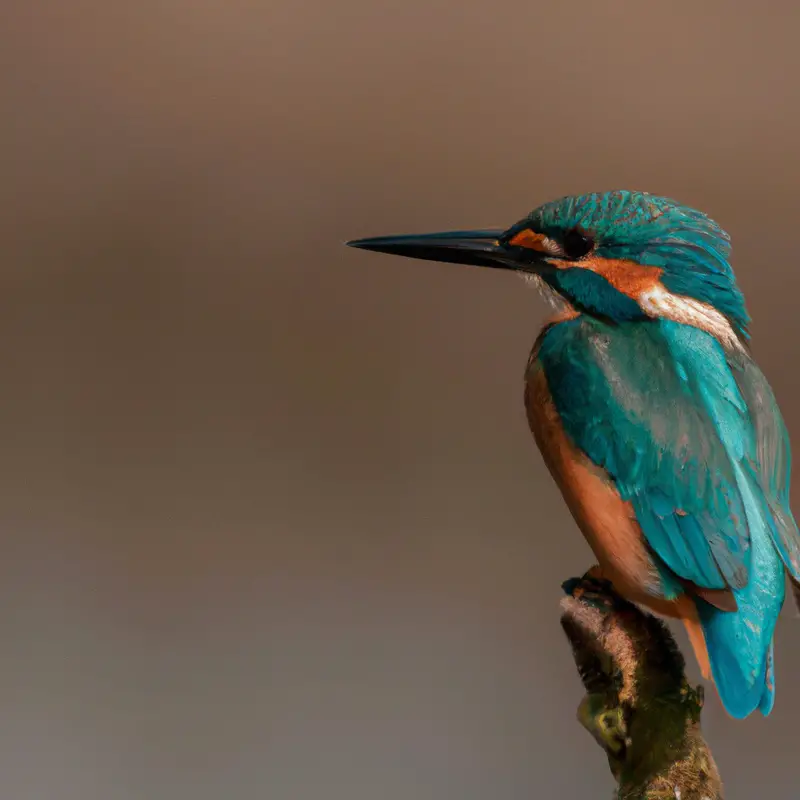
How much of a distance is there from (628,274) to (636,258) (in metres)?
0.02

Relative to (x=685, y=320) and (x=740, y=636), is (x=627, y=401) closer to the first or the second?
(x=685, y=320)

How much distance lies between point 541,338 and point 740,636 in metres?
0.32

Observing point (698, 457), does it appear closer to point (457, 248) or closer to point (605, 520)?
point (605, 520)

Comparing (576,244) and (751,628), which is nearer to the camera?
(751,628)

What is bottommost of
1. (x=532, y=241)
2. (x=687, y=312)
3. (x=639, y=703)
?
(x=639, y=703)

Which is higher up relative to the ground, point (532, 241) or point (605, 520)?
point (532, 241)

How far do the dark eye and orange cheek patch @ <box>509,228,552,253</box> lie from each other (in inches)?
0.7

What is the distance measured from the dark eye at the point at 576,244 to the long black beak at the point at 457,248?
47 mm

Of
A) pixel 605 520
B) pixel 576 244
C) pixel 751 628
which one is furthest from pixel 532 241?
pixel 751 628

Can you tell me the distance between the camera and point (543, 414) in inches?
35.9

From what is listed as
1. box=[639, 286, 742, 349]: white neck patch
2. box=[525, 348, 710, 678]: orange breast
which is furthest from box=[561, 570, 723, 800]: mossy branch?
box=[639, 286, 742, 349]: white neck patch

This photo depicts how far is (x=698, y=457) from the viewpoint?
836mm

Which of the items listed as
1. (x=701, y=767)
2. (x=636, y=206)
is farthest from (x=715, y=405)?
(x=701, y=767)

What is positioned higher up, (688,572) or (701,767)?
(688,572)
